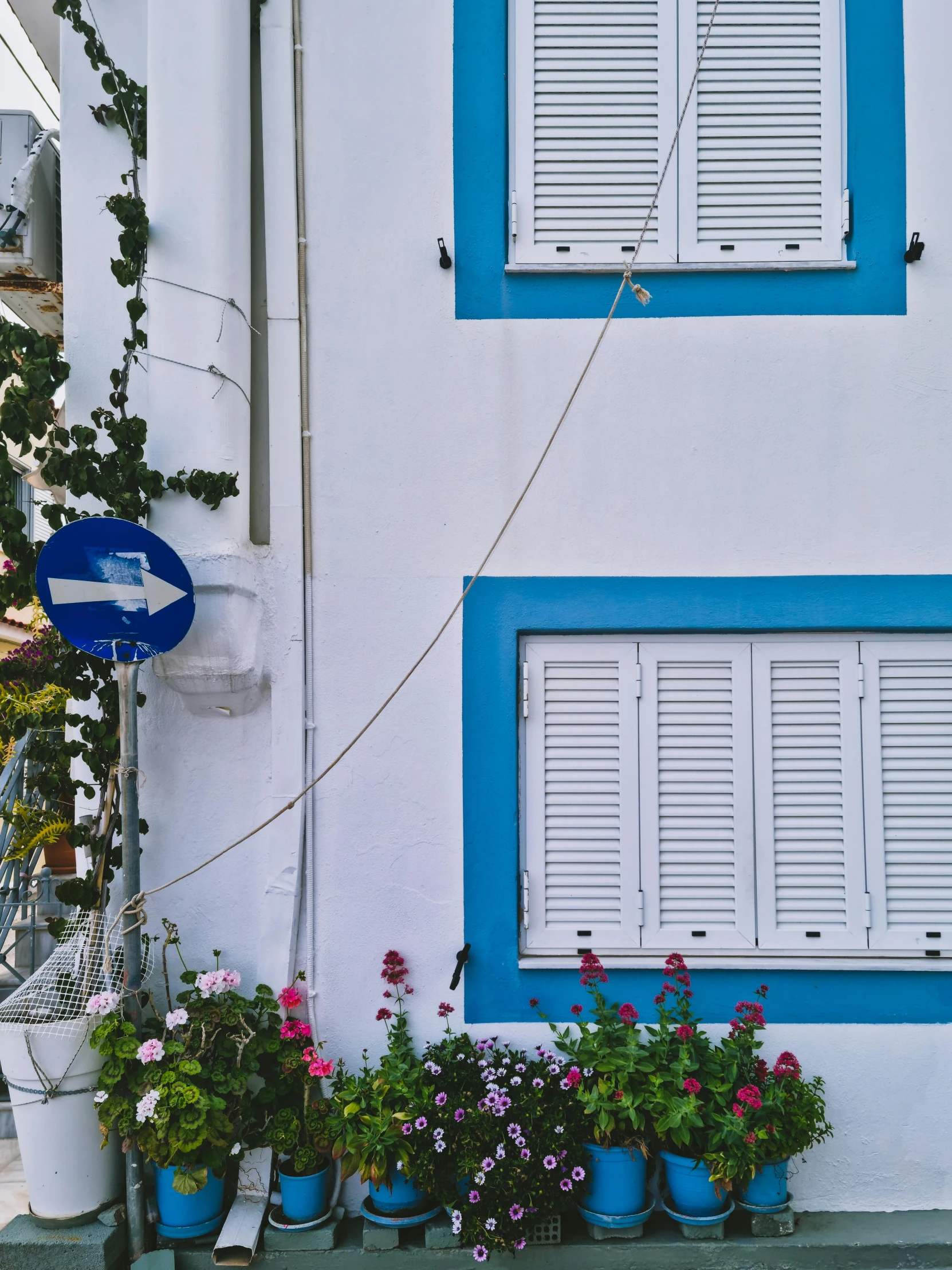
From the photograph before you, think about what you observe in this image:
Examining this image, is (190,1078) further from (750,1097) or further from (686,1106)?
(750,1097)

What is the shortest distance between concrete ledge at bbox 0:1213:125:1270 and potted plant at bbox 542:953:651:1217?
5.16ft

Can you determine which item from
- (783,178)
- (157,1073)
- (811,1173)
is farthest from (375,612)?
(811,1173)

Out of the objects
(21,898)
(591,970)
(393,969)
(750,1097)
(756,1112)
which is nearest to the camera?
(750,1097)

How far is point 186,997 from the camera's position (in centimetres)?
397

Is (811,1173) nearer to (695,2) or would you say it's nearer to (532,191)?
(532,191)

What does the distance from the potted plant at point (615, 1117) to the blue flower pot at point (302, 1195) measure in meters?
1.05

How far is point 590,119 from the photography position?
429 cm

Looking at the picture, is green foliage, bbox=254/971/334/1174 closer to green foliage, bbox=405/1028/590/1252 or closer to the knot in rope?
green foliage, bbox=405/1028/590/1252

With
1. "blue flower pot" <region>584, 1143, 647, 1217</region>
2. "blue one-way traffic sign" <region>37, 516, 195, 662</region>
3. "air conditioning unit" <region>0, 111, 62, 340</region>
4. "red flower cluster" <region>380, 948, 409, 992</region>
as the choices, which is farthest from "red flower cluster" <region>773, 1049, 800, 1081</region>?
"air conditioning unit" <region>0, 111, 62, 340</region>

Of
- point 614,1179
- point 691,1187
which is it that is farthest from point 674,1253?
point 614,1179

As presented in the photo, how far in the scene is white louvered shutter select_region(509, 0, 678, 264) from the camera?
4273 millimetres

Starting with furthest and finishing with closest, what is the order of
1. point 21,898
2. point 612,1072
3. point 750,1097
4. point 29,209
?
1. point 21,898
2. point 29,209
3. point 612,1072
4. point 750,1097

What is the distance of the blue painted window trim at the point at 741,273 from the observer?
421cm

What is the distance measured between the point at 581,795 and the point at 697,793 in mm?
507
